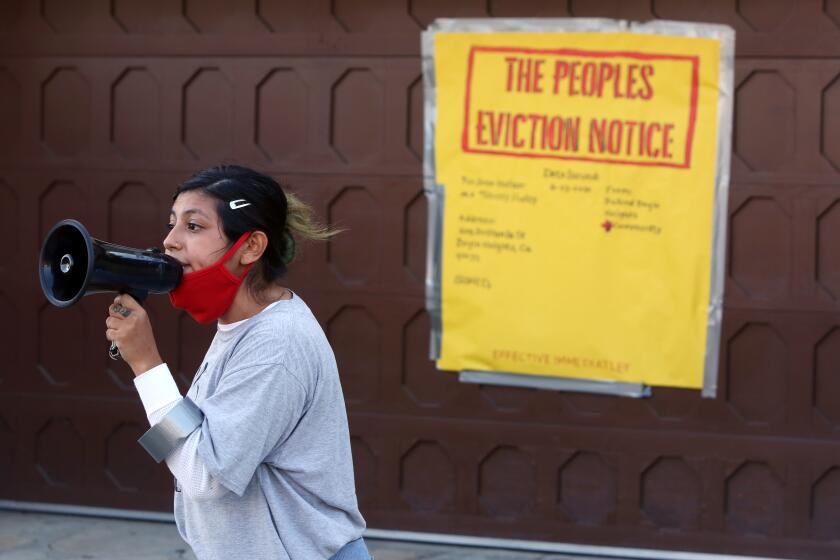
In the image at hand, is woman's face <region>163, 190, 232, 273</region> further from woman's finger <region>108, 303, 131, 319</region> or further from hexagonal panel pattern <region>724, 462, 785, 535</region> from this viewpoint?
hexagonal panel pattern <region>724, 462, 785, 535</region>

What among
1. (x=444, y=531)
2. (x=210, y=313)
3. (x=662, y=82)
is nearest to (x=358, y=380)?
(x=444, y=531)

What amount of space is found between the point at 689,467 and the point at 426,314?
1.23 meters

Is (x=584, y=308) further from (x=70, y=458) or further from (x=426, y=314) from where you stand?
(x=70, y=458)

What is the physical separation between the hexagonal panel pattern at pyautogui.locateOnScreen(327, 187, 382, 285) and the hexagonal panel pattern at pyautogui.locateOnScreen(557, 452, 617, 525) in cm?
115

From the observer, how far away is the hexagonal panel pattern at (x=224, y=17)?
5129 millimetres

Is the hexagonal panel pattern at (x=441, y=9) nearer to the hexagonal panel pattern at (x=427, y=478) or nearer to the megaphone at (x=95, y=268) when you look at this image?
the hexagonal panel pattern at (x=427, y=478)

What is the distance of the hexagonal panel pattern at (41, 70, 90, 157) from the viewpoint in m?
5.32

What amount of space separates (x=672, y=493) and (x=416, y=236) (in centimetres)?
147

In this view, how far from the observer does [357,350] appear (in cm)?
510

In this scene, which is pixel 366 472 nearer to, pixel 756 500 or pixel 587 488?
pixel 587 488

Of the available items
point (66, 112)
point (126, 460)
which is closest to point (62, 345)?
point (126, 460)

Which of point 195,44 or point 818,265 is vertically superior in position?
point 195,44

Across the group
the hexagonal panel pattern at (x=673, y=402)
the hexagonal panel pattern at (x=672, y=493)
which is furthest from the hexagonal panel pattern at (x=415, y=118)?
the hexagonal panel pattern at (x=672, y=493)

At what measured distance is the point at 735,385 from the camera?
479 centimetres
